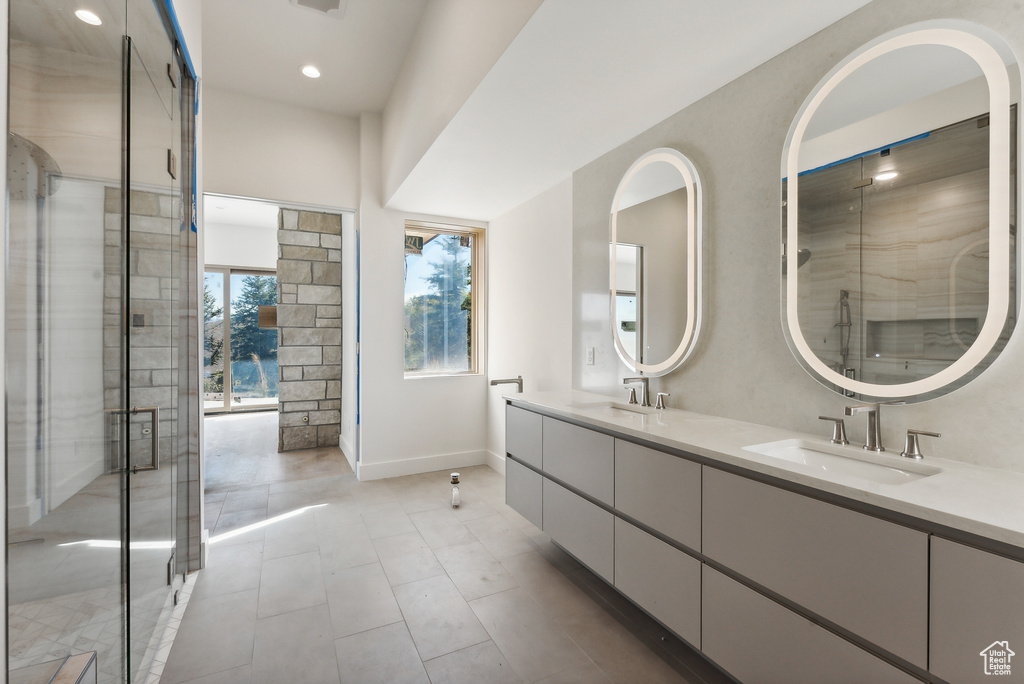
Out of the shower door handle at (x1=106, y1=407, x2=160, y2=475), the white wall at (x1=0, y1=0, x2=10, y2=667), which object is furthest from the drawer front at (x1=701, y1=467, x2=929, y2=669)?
the shower door handle at (x1=106, y1=407, x2=160, y2=475)

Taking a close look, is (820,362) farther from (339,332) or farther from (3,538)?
(339,332)

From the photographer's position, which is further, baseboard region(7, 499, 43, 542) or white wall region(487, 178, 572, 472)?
white wall region(487, 178, 572, 472)

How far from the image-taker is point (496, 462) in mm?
3850

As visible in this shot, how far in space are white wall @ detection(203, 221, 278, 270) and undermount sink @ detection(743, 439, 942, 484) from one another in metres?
6.56

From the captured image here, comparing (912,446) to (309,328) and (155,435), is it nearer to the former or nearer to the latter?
(155,435)

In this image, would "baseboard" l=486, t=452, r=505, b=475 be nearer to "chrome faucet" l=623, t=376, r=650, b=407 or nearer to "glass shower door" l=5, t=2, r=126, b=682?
→ "chrome faucet" l=623, t=376, r=650, b=407

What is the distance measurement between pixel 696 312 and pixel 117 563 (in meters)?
2.16

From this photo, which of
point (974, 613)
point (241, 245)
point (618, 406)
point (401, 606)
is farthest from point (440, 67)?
point (241, 245)

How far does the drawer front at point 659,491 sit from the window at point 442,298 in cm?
244

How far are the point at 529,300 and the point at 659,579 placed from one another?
217 centimetres

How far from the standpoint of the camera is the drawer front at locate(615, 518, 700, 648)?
144 centimetres

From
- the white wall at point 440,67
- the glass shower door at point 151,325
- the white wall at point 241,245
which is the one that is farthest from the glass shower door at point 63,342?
the white wall at point 241,245

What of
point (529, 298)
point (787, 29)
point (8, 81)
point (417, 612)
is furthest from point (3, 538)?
point (529, 298)

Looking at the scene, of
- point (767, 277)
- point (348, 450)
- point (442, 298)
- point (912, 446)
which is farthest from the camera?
point (348, 450)
